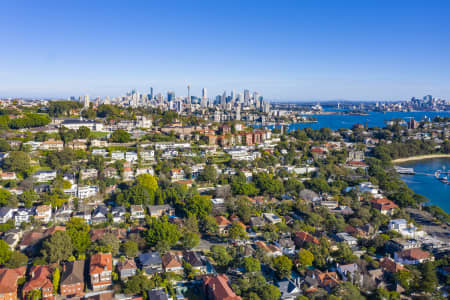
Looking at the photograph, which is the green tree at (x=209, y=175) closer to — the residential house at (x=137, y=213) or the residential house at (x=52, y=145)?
the residential house at (x=137, y=213)

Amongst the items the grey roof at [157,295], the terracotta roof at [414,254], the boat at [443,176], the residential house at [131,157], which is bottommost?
the grey roof at [157,295]

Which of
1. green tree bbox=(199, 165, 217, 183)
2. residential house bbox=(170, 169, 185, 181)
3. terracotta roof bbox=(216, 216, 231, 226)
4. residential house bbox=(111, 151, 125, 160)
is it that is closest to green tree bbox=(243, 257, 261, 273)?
terracotta roof bbox=(216, 216, 231, 226)

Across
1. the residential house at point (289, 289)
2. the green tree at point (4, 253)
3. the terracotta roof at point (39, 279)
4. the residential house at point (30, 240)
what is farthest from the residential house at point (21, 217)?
the residential house at point (289, 289)

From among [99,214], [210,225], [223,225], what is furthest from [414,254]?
[99,214]

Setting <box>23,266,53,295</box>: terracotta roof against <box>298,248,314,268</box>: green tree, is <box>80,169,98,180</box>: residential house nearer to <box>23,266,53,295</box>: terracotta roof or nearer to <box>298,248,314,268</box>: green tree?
<box>23,266,53,295</box>: terracotta roof

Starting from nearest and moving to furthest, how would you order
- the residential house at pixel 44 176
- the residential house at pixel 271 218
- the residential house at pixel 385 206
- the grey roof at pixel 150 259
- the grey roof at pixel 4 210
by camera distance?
the grey roof at pixel 150 259, the grey roof at pixel 4 210, the residential house at pixel 271 218, the residential house at pixel 385 206, the residential house at pixel 44 176

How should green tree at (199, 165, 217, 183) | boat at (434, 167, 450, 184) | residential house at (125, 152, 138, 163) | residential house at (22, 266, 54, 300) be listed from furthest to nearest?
boat at (434, 167, 450, 184) < residential house at (125, 152, 138, 163) < green tree at (199, 165, 217, 183) < residential house at (22, 266, 54, 300)

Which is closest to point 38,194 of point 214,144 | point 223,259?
point 223,259

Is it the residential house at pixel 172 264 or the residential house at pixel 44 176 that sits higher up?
the residential house at pixel 44 176
